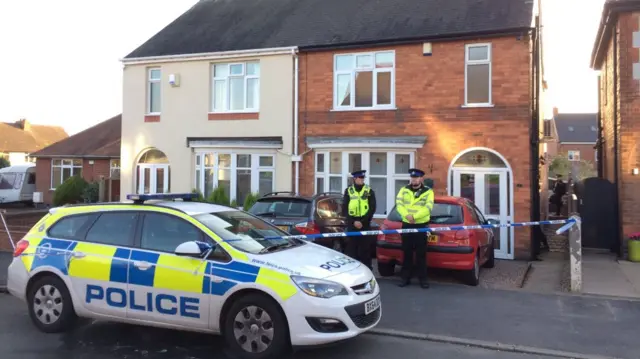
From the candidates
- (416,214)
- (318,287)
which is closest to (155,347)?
(318,287)

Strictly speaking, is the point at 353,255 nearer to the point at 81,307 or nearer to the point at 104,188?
the point at 81,307

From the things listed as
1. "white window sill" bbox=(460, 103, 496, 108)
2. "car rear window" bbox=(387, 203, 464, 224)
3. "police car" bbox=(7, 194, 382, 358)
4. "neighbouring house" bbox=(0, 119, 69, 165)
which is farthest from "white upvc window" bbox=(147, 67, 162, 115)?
"neighbouring house" bbox=(0, 119, 69, 165)

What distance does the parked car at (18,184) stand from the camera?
28.5 meters

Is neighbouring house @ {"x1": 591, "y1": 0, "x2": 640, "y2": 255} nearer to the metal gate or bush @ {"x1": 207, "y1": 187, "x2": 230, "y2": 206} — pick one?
the metal gate

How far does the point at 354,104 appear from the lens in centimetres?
1473

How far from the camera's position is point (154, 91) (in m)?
17.3

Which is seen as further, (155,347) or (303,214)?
(303,214)

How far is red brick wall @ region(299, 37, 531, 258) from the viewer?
41.8 ft

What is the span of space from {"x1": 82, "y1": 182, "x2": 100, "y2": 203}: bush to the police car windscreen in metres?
19.6

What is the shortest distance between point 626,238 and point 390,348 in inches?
328

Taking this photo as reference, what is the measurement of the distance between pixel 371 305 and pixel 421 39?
31.9 ft

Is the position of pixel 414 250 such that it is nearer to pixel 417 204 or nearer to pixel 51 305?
pixel 417 204

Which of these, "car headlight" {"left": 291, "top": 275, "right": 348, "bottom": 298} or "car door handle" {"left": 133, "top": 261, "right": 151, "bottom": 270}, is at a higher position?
"car door handle" {"left": 133, "top": 261, "right": 151, "bottom": 270}

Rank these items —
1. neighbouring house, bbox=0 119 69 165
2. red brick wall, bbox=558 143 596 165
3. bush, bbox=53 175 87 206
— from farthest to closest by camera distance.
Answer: red brick wall, bbox=558 143 596 165 → neighbouring house, bbox=0 119 69 165 → bush, bbox=53 175 87 206
